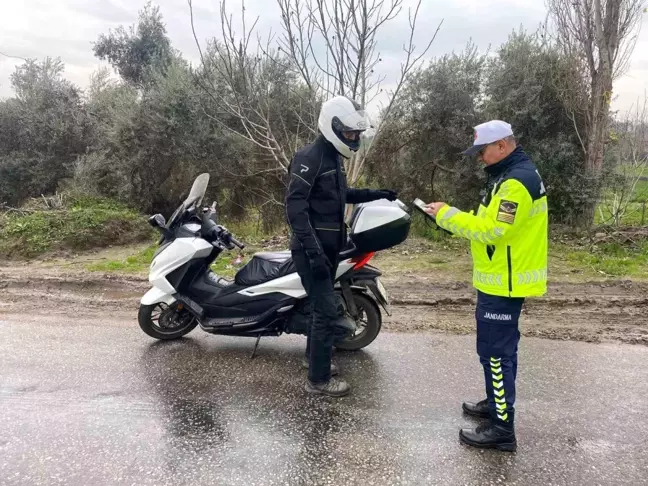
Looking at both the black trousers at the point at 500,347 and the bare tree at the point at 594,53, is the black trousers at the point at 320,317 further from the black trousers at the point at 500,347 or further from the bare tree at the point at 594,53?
the bare tree at the point at 594,53

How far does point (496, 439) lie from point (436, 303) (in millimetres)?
2682

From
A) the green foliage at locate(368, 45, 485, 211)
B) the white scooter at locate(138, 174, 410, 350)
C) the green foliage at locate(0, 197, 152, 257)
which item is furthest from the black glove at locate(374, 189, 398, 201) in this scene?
the green foliage at locate(0, 197, 152, 257)

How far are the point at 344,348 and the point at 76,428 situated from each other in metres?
2.09

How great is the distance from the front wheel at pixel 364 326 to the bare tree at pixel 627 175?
19.9 feet

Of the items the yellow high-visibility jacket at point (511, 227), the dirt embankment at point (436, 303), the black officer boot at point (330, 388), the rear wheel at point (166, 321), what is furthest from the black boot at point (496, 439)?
the rear wheel at point (166, 321)

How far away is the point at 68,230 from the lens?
851 cm

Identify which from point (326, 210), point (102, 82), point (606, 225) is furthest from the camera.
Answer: point (102, 82)

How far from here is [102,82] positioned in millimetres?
14469

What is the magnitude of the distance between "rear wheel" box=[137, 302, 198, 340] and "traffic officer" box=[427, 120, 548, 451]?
8.64ft

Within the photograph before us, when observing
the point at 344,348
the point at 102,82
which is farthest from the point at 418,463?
the point at 102,82

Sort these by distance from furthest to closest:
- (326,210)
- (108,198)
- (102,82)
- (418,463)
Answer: (102,82), (108,198), (326,210), (418,463)

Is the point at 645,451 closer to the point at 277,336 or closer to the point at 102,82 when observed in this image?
the point at 277,336

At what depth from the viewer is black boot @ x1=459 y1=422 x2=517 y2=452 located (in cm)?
294

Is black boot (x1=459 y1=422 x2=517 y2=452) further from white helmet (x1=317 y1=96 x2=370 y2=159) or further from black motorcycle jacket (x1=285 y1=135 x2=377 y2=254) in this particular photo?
white helmet (x1=317 y1=96 x2=370 y2=159)
